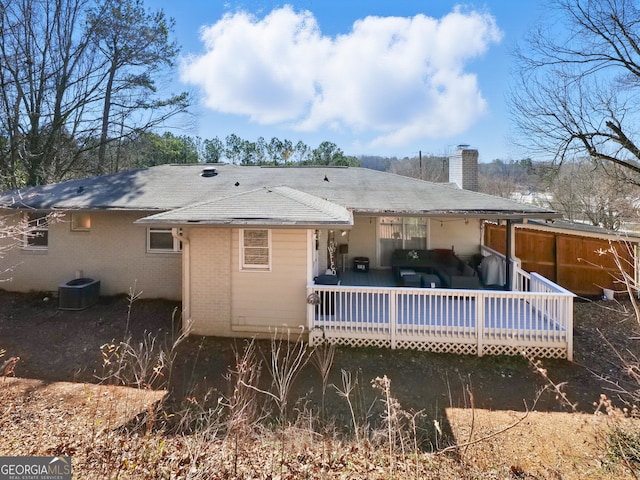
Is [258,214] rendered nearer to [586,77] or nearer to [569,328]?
[569,328]

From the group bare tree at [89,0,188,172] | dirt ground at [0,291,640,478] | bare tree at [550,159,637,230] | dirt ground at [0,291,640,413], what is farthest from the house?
bare tree at [550,159,637,230]

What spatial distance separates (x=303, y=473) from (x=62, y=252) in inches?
422

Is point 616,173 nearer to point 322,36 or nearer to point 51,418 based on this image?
point 322,36

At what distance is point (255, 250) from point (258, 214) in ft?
2.93

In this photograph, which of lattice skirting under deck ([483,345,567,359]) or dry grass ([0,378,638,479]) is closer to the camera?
dry grass ([0,378,638,479])

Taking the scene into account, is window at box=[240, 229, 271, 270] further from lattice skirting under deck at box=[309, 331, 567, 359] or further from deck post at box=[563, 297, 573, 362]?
deck post at box=[563, 297, 573, 362]

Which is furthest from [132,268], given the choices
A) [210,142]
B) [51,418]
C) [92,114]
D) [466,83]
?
[210,142]

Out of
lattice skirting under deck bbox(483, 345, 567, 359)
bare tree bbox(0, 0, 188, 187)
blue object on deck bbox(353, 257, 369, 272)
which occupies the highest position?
bare tree bbox(0, 0, 188, 187)

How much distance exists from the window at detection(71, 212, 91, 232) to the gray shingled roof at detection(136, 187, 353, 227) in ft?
14.3

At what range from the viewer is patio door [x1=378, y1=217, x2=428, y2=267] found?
12.4m

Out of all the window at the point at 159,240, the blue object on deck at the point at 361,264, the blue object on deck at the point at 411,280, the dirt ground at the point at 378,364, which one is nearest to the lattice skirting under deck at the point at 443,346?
the dirt ground at the point at 378,364

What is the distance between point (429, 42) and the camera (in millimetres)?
10859

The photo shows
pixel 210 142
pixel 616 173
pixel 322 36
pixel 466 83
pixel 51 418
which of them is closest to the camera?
pixel 51 418

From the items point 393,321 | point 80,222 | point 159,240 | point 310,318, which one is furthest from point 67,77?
point 393,321
